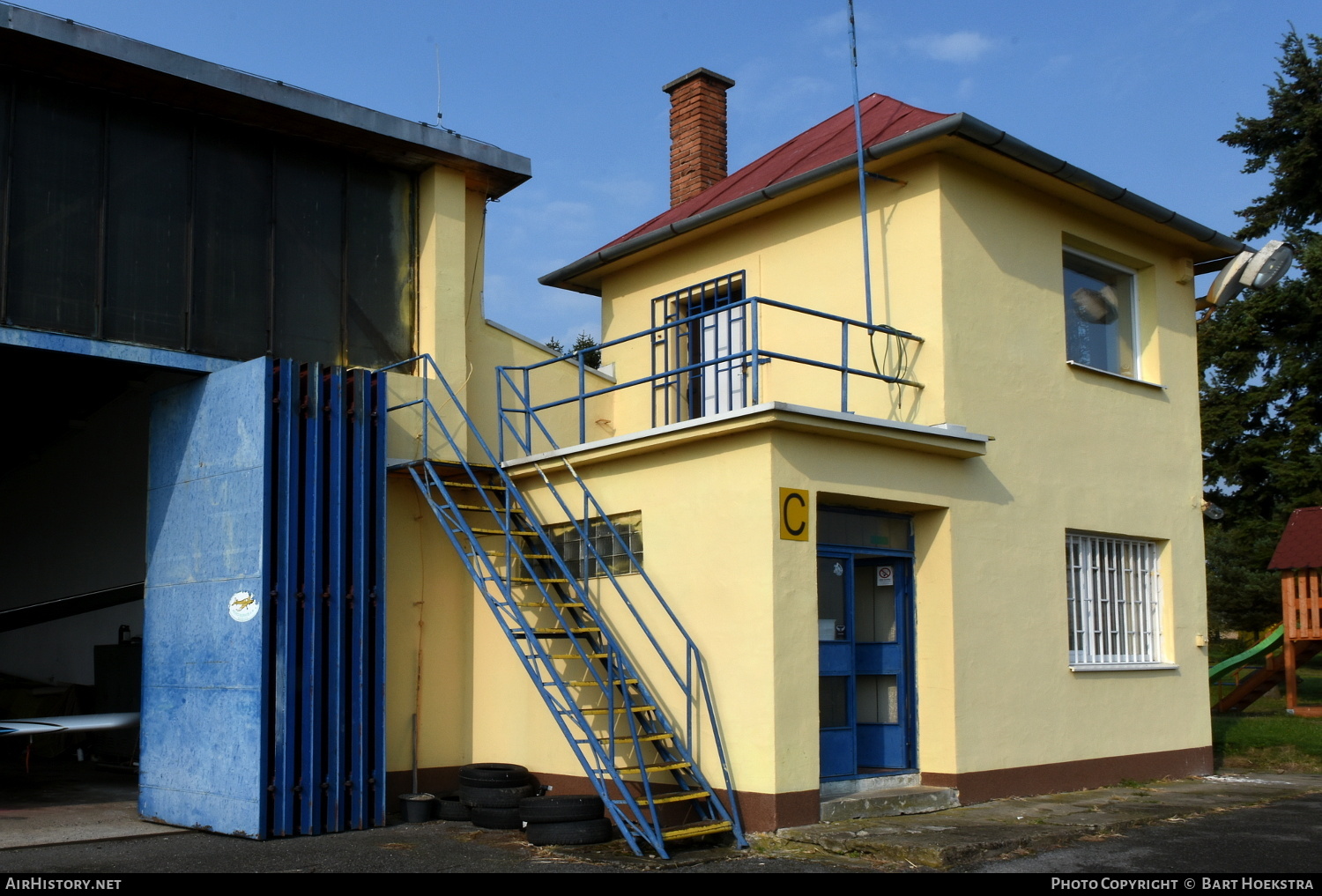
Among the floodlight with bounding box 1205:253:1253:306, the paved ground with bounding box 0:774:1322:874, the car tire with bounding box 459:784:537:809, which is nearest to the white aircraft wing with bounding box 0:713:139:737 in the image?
the paved ground with bounding box 0:774:1322:874

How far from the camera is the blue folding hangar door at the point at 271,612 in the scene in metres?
9.35

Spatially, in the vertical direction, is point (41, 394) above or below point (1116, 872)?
above

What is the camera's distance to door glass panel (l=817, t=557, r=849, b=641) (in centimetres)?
997

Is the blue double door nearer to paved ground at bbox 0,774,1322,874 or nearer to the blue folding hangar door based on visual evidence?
paved ground at bbox 0,774,1322,874

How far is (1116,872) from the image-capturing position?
7.55 metres

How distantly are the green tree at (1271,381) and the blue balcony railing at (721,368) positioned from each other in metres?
23.9

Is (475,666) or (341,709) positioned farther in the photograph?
(475,666)

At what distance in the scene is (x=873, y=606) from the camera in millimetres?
10531

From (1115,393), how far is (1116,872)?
6042mm

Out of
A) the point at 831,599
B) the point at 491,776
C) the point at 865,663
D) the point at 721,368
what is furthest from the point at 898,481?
the point at 491,776

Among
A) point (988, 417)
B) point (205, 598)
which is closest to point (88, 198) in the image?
point (205, 598)

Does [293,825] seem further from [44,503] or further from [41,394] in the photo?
[44,503]

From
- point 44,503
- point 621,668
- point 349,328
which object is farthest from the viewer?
point 44,503

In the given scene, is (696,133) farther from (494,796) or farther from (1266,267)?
(494,796)
